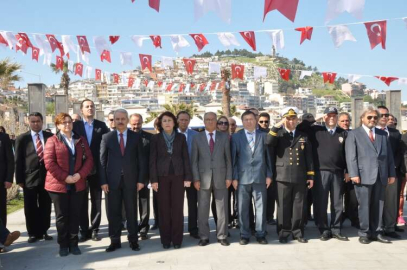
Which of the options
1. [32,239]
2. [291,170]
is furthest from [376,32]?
[32,239]

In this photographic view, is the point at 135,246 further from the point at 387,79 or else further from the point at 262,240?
the point at 387,79

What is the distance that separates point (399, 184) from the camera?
6367 millimetres

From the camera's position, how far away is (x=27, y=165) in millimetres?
5895

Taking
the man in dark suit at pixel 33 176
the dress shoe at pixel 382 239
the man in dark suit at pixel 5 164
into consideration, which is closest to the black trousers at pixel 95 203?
the man in dark suit at pixel 33 176

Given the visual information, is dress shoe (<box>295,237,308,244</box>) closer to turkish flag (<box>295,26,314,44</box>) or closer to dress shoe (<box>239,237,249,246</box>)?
dress shoe (<box>239,237,249,246</box>)

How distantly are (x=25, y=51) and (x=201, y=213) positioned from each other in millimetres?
8936

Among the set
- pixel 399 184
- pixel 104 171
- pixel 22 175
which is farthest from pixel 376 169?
pixel 22 175

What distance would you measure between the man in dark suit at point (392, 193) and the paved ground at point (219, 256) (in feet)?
0.89

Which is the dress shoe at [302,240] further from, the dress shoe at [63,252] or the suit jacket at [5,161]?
the suit jacket at [5,161]

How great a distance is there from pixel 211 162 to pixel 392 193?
2875 mm

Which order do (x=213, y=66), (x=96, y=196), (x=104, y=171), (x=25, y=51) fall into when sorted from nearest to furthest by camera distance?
(x=104, y=171), (x=96, y=196), (x=25, y=51), (x=213, y=66)

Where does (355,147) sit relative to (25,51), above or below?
below

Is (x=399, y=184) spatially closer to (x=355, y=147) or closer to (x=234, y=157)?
(x=355, y=147)

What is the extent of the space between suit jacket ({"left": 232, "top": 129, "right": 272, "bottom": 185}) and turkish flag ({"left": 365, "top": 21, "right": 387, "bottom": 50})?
5279 millimetres
